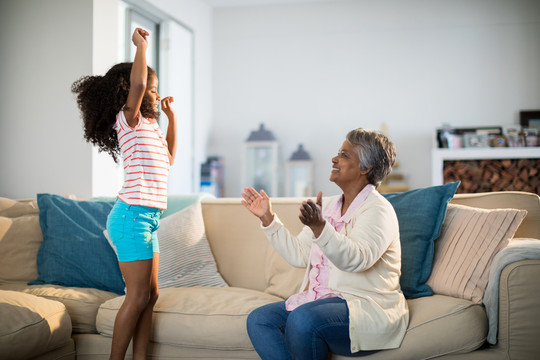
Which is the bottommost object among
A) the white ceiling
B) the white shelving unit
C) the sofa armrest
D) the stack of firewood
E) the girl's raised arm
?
the sofa armrest

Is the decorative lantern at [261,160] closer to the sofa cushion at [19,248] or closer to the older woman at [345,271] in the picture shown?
the sofa cushion at [19,248]

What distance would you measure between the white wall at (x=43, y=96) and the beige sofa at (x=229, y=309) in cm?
132

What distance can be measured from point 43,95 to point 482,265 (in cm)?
336

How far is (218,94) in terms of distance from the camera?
6.30 meters

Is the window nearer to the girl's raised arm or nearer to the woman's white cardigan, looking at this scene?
the girl's raised arm

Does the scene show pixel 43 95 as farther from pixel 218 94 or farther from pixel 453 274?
pixel 453 274

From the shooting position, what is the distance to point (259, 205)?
1719 mm

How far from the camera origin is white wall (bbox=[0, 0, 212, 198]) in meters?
3.84

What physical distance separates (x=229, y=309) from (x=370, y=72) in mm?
4515

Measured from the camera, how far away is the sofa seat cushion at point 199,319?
1862mm

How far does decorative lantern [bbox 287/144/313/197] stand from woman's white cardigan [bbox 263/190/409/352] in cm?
405

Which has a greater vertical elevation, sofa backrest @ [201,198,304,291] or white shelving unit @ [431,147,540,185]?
white shelving unit @ [431,147,540,185]

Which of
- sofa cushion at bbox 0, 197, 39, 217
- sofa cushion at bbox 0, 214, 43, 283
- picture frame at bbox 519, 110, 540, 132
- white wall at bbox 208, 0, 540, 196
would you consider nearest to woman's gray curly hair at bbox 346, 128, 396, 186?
sofa cushion at bbox 0, 214, 43, 283

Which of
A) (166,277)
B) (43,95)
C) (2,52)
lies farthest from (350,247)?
(2,52)
